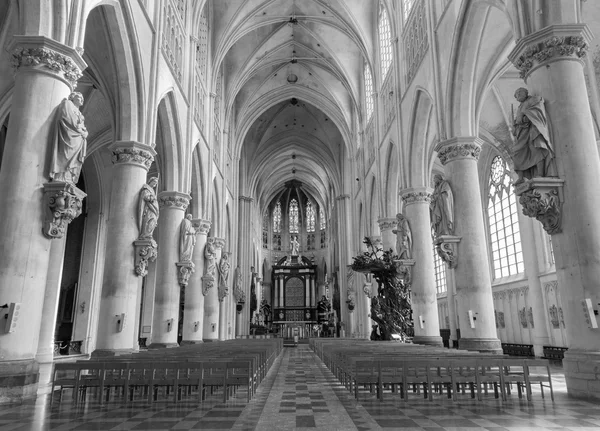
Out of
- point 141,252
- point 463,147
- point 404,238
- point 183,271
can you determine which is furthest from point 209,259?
point 463,147

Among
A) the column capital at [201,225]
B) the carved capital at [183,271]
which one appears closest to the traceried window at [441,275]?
the column capital at [201,225]

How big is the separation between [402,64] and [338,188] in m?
21.1

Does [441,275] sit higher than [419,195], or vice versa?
[419,195]

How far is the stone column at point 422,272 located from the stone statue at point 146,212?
9577 mm

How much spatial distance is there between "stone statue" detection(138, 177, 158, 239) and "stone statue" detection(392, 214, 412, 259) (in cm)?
936

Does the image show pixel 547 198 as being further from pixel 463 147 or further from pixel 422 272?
pixel 422 272

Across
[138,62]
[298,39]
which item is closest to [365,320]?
[298,39]

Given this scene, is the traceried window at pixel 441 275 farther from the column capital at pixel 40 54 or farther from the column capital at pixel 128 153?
the column capital at pixel 40 54

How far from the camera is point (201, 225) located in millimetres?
20281

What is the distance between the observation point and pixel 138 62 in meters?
12.5

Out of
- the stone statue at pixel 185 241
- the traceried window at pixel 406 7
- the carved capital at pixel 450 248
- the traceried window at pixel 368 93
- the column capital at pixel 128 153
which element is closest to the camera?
the column capital at pixel 128 153

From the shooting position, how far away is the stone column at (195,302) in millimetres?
19453

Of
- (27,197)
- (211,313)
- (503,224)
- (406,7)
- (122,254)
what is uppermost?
(406,7)

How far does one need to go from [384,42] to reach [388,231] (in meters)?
9.30
